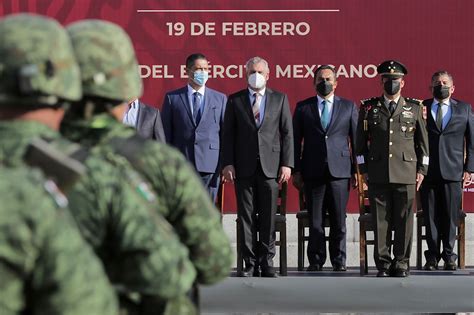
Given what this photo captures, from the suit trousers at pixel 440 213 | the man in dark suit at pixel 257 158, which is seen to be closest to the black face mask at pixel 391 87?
Result: the man in dark suit at pixel 257 158

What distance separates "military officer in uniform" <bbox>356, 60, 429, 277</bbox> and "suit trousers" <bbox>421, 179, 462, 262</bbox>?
3.12ft

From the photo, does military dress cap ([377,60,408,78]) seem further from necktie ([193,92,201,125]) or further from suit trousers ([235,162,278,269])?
necktie ([193,92,201,125])

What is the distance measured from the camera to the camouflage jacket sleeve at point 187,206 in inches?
153

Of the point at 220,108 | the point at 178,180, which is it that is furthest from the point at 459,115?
the point at 178,180

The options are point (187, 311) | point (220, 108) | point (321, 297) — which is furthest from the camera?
point (220, 108)

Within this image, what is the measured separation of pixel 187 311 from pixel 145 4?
1019 centimetres

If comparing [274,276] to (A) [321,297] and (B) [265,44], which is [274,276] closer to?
(A) [321,297]

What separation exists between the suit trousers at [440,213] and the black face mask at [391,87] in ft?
4.48

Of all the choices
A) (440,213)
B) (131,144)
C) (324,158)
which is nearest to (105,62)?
(131,144)

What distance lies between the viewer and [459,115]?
12.2m

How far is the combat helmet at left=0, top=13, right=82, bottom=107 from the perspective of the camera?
10.5ft

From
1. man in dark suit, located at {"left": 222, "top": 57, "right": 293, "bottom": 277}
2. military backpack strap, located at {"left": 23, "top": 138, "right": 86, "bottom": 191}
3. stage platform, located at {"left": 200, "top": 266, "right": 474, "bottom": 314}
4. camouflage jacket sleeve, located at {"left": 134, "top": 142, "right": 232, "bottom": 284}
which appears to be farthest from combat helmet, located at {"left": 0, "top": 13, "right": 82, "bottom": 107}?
man in dark suit, located at {"left": 222, "top": 57, "right": 293, "bottom": 277}

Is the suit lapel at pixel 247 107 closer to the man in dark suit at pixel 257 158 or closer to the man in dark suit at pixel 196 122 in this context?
the man in dark suit at pixel 257 158

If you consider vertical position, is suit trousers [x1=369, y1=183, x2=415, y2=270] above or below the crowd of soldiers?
below
